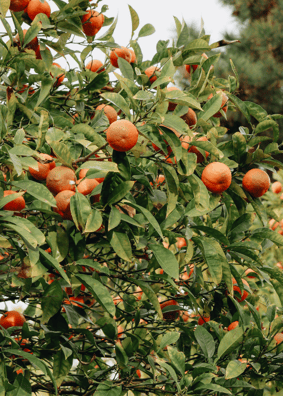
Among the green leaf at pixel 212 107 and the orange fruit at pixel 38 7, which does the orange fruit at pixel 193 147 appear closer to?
the green leaf at pixel 212 107

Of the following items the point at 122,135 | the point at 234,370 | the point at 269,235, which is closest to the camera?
the point at 122,135

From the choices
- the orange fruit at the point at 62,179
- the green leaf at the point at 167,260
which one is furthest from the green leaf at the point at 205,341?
the orange fruit at the point at 62,179

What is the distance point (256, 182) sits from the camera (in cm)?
91

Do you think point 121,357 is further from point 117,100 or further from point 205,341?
point 117,100

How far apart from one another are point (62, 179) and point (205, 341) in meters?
0.49

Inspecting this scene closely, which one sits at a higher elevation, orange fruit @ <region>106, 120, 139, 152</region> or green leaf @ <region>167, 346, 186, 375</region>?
orange fruit @ <region>106, 120, 139, 152</region>

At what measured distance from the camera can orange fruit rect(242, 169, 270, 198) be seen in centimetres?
91

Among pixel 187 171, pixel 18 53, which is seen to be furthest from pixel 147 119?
pixel 18 53

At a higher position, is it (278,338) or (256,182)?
(256,182)

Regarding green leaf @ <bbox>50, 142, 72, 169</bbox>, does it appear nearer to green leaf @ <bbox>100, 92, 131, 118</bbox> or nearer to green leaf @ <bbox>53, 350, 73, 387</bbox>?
green leaf @ <bbox>100, 92, 131, 118</bbox>

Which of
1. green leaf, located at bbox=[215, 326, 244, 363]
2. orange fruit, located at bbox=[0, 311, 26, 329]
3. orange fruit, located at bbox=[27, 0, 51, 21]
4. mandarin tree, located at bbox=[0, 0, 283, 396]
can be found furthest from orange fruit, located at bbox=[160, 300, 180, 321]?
orange fruit, located at bbox=[27, 0, 51, 21]

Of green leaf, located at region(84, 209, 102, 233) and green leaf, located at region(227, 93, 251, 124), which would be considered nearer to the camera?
green leaf, located at region(84, 209, 102, 233)

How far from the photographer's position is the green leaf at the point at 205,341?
903mm

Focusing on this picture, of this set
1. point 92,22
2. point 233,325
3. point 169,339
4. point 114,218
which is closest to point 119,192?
point 114,218
